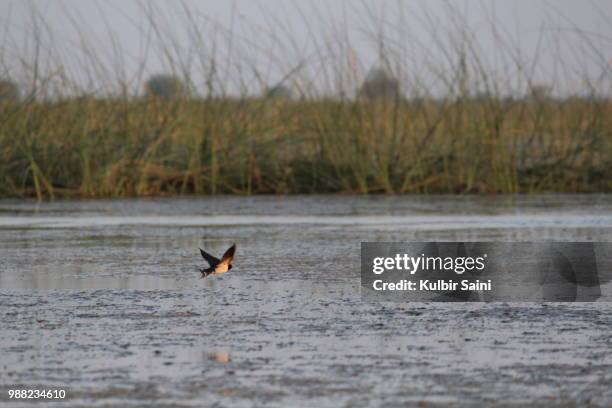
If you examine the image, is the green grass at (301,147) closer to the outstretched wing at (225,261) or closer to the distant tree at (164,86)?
the distant tree at (164,86)

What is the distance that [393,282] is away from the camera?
565cm

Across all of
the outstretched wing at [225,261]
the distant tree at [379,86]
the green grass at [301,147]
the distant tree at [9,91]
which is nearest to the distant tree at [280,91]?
the green grass at [301,147]

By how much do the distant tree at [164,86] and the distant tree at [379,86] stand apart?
1769 mm

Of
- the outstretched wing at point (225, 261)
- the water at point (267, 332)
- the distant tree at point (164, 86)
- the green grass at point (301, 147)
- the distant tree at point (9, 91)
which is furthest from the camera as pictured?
the distant tree at point (164, 86)

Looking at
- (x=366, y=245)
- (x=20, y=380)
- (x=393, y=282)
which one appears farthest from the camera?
(x=366, y=245)

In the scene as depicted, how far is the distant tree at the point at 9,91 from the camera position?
39.9ft

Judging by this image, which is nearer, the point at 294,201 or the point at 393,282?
the point at 393,282

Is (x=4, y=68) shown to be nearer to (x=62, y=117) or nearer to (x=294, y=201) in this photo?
(x=62, y=117)

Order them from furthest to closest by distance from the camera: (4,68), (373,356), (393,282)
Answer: (4,68) < (393,282) < (373,356)

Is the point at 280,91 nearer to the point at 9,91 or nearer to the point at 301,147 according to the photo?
the point at 301,147

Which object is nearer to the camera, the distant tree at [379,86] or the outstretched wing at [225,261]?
the outstretched wing at [225,261]

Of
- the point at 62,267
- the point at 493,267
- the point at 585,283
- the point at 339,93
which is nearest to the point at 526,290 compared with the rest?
the point at 585,283

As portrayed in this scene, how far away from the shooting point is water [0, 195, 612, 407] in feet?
10.7

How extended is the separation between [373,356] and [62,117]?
8863mm
